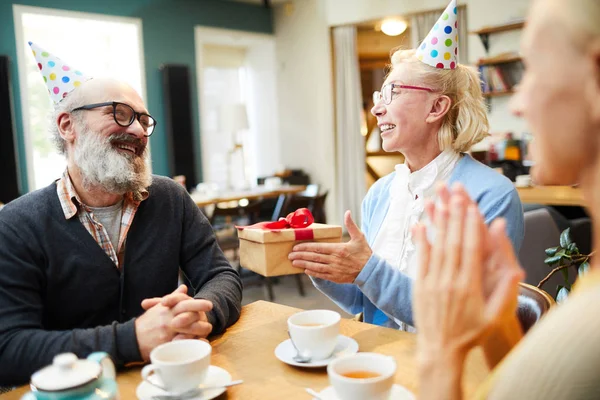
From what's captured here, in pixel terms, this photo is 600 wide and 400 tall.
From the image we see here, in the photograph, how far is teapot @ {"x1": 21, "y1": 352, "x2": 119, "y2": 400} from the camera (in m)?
0.76

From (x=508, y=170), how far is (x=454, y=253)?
15.4 ft

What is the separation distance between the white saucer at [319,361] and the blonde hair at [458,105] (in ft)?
3.01

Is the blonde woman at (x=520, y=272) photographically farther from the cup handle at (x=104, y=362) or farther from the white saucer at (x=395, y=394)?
the cup handle at (x=104, y=362)

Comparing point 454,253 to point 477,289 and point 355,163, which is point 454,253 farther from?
point 355,163

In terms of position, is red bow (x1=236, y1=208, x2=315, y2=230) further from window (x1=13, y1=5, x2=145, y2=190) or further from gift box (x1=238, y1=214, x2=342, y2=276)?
window (x1=13, y1=5, x2=145, y2=190)

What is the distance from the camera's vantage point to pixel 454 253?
65 cm

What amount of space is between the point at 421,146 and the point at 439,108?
153mm

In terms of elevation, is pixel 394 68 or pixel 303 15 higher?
pixel 303 15

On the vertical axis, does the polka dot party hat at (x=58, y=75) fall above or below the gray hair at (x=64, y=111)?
above

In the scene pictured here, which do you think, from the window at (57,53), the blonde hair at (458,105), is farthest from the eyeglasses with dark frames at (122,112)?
the window at (57,53)

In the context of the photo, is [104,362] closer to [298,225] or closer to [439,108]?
[298,225]

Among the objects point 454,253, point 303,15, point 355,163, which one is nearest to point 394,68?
point 454,253

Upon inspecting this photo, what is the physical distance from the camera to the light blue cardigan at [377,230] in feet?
4.68

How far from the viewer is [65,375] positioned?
0.78 m
